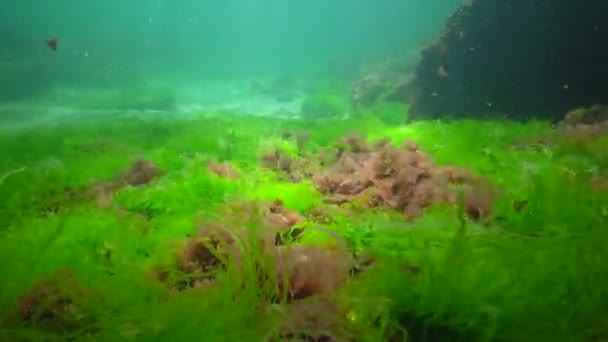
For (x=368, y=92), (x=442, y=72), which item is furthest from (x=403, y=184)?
(x=368, y=92)

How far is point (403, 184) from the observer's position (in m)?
5.00

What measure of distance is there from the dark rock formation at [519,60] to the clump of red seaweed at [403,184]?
7.94 m

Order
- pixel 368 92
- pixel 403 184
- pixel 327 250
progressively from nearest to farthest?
pixel 327 250 < pixel 403 184 < pixel 368 92

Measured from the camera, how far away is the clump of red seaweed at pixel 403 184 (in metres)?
4.32

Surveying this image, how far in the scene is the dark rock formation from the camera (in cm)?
1142

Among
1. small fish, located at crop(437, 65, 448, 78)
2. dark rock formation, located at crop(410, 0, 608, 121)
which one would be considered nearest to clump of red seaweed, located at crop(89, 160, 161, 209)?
dark rock formation, located at crop(410, 0, 608, 121)

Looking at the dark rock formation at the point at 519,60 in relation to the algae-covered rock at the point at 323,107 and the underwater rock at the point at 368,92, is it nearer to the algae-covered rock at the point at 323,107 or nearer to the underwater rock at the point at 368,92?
the underwater rock at the point at 368,92

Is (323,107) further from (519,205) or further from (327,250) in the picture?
(327,250)

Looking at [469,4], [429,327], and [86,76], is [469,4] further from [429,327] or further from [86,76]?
[86,76]

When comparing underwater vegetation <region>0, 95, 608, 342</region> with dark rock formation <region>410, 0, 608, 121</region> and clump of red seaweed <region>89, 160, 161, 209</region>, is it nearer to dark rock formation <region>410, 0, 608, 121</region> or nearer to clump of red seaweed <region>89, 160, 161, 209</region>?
clump of red seaweed <region>89, 160, 161, 209</region>

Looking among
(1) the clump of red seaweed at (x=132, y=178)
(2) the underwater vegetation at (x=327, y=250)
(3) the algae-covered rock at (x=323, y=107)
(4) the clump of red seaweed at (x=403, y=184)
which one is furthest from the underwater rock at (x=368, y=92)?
(4) the clump of red seaweed at (x=403, y=184)

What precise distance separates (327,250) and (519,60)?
1206 centimetres

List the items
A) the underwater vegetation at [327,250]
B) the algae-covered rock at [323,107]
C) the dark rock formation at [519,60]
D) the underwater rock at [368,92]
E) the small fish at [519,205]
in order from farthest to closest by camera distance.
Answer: the algae-covered rock at [323,107], the underwater rock at [368,92], the dark rock formation at [519,60], the small fish at [519,205], the underwater vegetation at [327,250]

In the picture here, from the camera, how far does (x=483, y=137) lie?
8.12 meters
